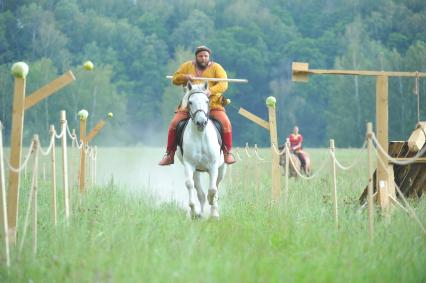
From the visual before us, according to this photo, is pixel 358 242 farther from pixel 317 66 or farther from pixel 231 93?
pixel 317 66

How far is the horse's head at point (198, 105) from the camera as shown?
39.0 feet

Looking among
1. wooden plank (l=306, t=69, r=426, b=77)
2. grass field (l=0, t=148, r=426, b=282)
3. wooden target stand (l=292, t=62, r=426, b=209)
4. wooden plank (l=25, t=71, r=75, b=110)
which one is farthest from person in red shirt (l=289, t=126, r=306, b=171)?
wooden plank (l=25, t=71, r=75, b=110)

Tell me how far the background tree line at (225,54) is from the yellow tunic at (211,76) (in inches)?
1636

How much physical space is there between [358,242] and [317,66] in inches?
2786

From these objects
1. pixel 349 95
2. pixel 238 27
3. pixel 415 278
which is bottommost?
pixel 415 278

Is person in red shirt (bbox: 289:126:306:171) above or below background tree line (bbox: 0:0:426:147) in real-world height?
below

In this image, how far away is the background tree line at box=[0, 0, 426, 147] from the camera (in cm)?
6388

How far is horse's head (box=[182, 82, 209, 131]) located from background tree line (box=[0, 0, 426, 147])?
140 ft

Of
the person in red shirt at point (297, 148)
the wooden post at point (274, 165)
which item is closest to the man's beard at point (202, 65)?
the wooden post at point (274, 165)

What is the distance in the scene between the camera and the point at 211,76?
1315 cm

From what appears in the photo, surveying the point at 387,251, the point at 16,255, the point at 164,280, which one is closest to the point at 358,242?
the point at 387,251

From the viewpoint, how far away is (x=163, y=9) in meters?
89.6

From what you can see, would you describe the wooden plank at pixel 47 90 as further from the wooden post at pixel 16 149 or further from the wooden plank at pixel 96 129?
the wooden plank at pixel 96 129

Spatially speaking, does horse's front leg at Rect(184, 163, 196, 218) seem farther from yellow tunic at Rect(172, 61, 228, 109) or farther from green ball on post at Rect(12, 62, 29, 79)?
green ball on post at Rect(12, 62, 29, 79)
